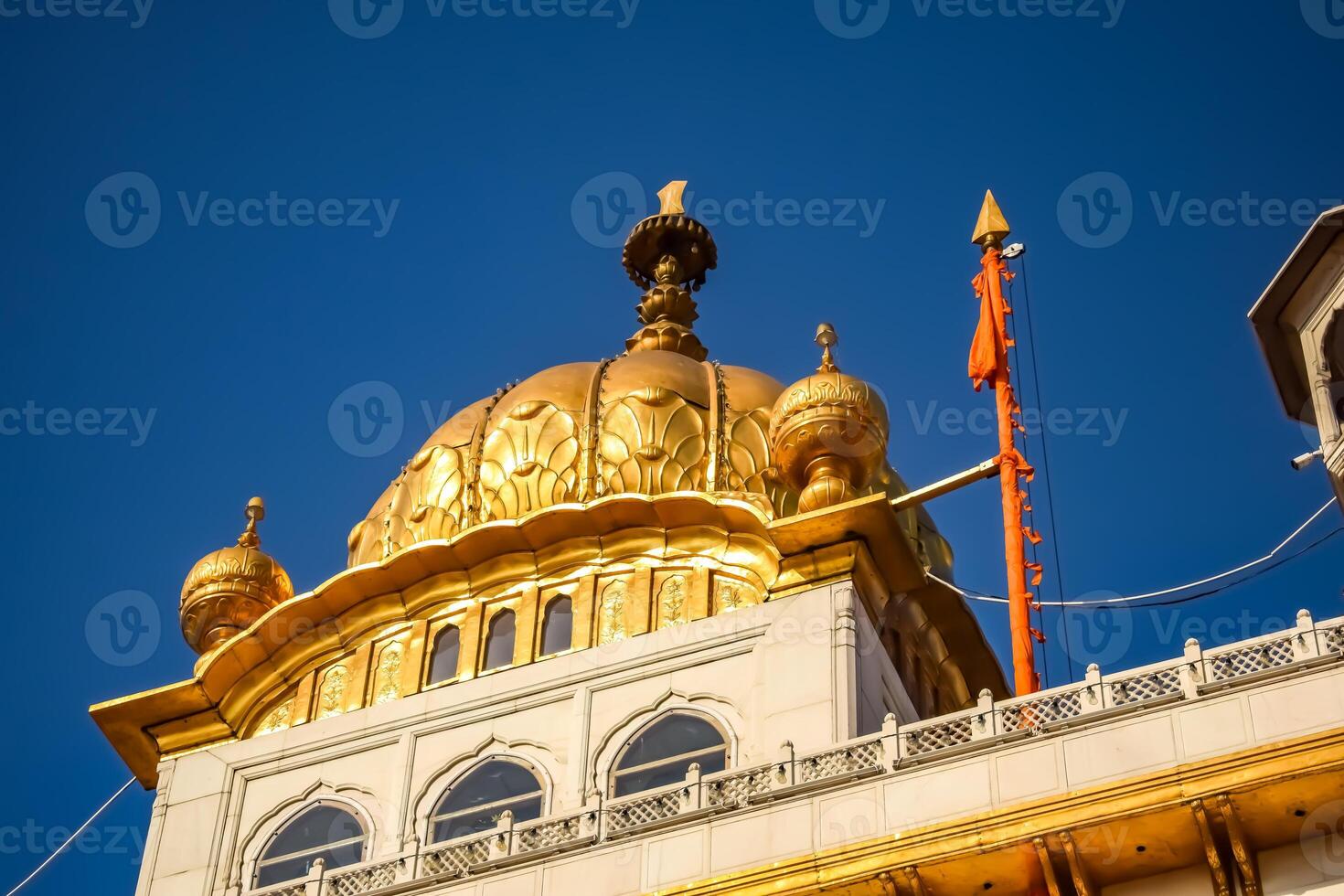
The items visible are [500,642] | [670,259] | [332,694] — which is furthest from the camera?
[670,259]

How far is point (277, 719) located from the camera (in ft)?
94.5

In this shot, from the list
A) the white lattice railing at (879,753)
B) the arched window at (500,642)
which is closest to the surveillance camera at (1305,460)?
the white lattice railing at (879,753)

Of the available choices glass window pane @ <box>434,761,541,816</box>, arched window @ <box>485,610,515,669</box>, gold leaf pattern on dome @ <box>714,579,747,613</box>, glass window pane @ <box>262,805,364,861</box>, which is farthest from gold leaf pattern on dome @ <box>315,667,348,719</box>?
gold leaf pattern on dome @ <box>714,579,747,613</box>

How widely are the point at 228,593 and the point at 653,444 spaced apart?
506 centimetres

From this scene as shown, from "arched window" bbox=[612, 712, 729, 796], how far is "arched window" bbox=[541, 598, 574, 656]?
6.44 feet

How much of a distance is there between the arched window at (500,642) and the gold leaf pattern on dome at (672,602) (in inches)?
64.0

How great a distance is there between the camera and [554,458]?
98.5 feet

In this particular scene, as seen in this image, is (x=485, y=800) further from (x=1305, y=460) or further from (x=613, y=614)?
A: (x=1305, y=460)

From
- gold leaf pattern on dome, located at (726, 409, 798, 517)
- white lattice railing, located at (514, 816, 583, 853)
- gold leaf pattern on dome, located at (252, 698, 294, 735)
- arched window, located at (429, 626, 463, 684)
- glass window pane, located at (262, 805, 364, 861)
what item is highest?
gold leaf pattern on dome, located at (726, 409, 798, 517)

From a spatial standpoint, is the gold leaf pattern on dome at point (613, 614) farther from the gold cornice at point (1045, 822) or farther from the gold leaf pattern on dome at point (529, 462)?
the gold cornice at point (1045, 822)

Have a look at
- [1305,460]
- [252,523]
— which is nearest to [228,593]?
[252,523]

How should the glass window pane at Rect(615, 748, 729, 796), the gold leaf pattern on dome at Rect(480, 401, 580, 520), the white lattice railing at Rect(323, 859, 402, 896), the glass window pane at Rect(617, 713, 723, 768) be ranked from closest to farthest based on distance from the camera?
the white lattice railing at Rect(323, 859, 402, 896) → the glass window pane at Rect(615, 748, 729, 796) → the glass window pane at Rect(617, 713, 723, 768) → the gold leaf pattern on dome at Rect(480, 401, 580, 520)

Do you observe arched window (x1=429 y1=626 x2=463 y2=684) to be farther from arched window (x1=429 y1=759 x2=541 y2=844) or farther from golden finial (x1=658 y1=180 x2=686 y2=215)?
golden finial (x1=658 y1=180 x2=686 y2=215)

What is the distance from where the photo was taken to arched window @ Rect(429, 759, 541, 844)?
1034 inches
